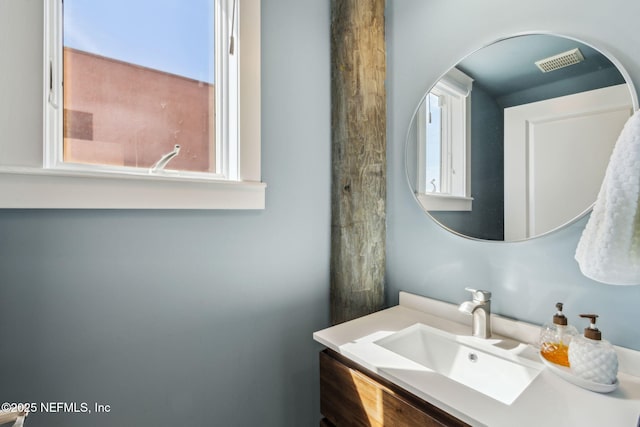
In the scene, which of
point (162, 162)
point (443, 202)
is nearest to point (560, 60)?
point (443, 202)

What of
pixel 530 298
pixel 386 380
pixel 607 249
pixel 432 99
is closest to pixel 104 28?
pixel 432 99

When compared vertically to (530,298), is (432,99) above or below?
above

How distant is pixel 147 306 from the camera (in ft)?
3.17

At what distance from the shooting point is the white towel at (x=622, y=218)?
61 cm

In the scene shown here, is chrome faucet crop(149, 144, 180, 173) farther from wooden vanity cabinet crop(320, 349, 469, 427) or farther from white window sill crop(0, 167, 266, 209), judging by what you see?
wooden vanity cabinet crop(320, 349, 469, 427)

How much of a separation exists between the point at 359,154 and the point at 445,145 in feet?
1.13

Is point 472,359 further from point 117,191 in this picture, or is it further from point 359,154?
point 117,191

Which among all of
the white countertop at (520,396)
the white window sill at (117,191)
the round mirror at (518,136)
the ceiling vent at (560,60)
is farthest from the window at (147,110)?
the ceiling vent at (560,60)

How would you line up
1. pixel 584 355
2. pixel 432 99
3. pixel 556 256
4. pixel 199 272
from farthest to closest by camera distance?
pixel 432 99 → pixel 199 272 → pixel 556 256 → pixel 584 355

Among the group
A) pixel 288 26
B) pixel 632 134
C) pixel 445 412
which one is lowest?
pixel 445 412

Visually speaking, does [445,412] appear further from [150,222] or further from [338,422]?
[150,222]

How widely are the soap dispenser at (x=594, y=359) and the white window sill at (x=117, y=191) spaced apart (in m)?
1.01

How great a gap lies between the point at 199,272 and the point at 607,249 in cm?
111

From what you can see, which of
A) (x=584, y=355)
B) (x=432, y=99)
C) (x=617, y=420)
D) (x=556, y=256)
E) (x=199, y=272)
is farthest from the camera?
(x=432, y=99)
